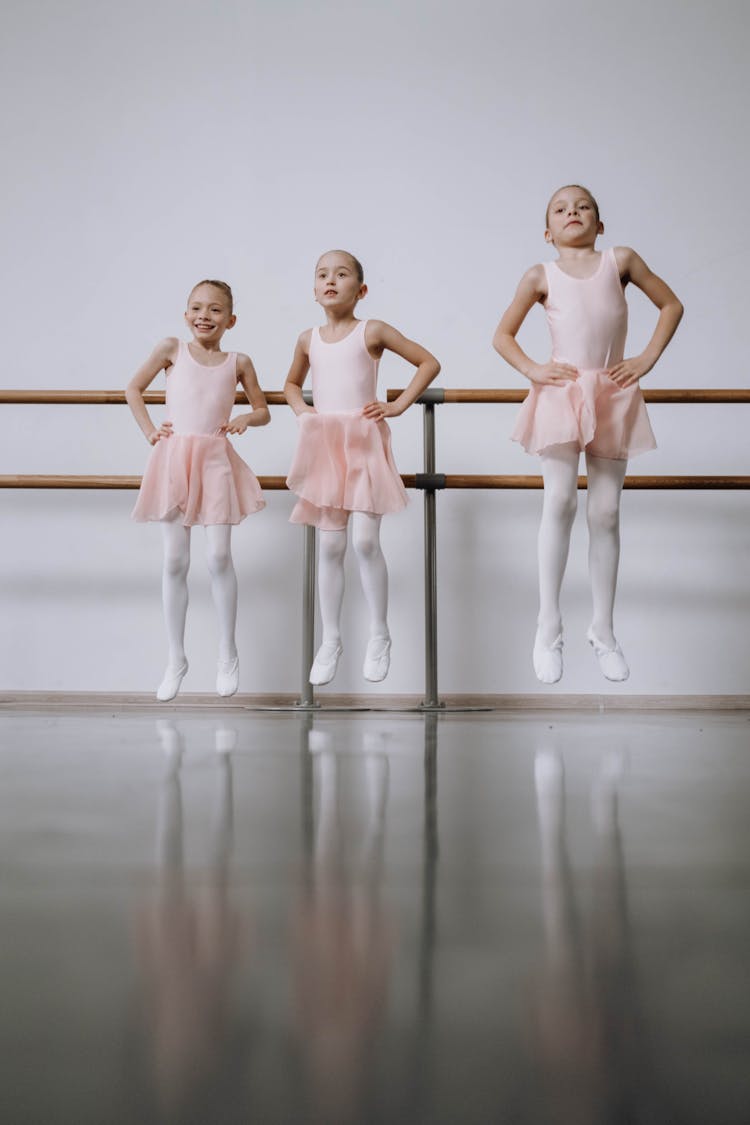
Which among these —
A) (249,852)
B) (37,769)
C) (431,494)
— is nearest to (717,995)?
(249,852)

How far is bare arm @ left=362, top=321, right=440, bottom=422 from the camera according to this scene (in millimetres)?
2047

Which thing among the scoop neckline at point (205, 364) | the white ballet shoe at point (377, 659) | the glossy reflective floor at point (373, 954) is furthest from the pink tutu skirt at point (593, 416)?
the glossy reflective floor at point (373, 954)

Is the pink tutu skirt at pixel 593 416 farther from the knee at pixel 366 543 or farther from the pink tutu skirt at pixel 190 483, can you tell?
the pink tutu skirt at pixel 190 483

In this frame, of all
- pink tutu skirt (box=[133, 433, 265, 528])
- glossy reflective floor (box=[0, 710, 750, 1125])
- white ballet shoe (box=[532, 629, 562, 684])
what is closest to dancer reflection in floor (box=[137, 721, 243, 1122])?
glossy reflective floor (box=[0, 710, 750, 1125])

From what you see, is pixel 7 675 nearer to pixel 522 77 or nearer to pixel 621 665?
pixel 621 665

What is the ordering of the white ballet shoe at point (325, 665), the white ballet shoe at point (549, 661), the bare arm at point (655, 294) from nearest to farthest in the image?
1. the white ballet shoe at point (549, 661)
2. the bare arm at point (655, 294)
3. the white ballet shoe at point (325, 665)

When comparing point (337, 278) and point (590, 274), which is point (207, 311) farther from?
point (590, 274)

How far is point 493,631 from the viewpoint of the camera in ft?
8.66

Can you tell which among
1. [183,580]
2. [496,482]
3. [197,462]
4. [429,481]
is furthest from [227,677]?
[496,482]

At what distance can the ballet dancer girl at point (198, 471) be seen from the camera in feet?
6.88

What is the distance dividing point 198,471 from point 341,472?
0.30m

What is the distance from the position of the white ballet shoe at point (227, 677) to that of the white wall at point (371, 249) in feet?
1.87

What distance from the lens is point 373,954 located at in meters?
0.37

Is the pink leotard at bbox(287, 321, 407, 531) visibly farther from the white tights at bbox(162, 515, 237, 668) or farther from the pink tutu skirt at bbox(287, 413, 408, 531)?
the white tights at bbox(162, 515, 237, 668)
